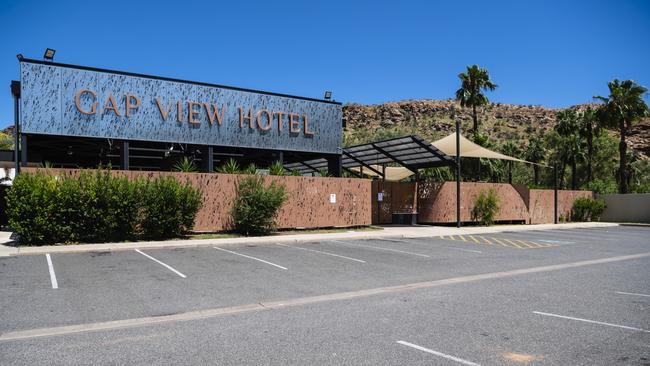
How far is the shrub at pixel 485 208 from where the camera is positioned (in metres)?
30.7

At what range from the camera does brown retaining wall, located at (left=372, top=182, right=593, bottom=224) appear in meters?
29.0

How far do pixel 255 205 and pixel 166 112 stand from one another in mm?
5693

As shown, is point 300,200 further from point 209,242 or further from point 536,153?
point 536,153

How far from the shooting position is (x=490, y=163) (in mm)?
42156

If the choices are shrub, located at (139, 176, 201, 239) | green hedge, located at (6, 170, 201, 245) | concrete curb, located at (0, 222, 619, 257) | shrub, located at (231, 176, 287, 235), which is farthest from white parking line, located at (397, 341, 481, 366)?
shrub, located at (231, 176, 287, 235)

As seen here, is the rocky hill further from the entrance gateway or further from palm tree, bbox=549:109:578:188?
the entrance gateway

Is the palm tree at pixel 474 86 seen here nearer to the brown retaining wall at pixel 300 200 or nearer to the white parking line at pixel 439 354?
the brown retaining wall at pixel 300 200

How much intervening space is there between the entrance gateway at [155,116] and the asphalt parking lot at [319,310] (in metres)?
7.71

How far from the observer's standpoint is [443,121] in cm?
9225

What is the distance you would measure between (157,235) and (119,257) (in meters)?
4.77

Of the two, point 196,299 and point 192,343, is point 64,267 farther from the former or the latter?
point 192,343

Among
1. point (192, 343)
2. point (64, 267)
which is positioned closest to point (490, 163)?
point (64, 267)

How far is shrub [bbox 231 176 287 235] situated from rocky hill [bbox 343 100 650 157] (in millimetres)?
56718

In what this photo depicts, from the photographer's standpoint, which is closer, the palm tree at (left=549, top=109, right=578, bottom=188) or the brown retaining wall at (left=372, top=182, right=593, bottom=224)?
the brown retaining wall at (left=372, top=182, right=593, bottom=224)
